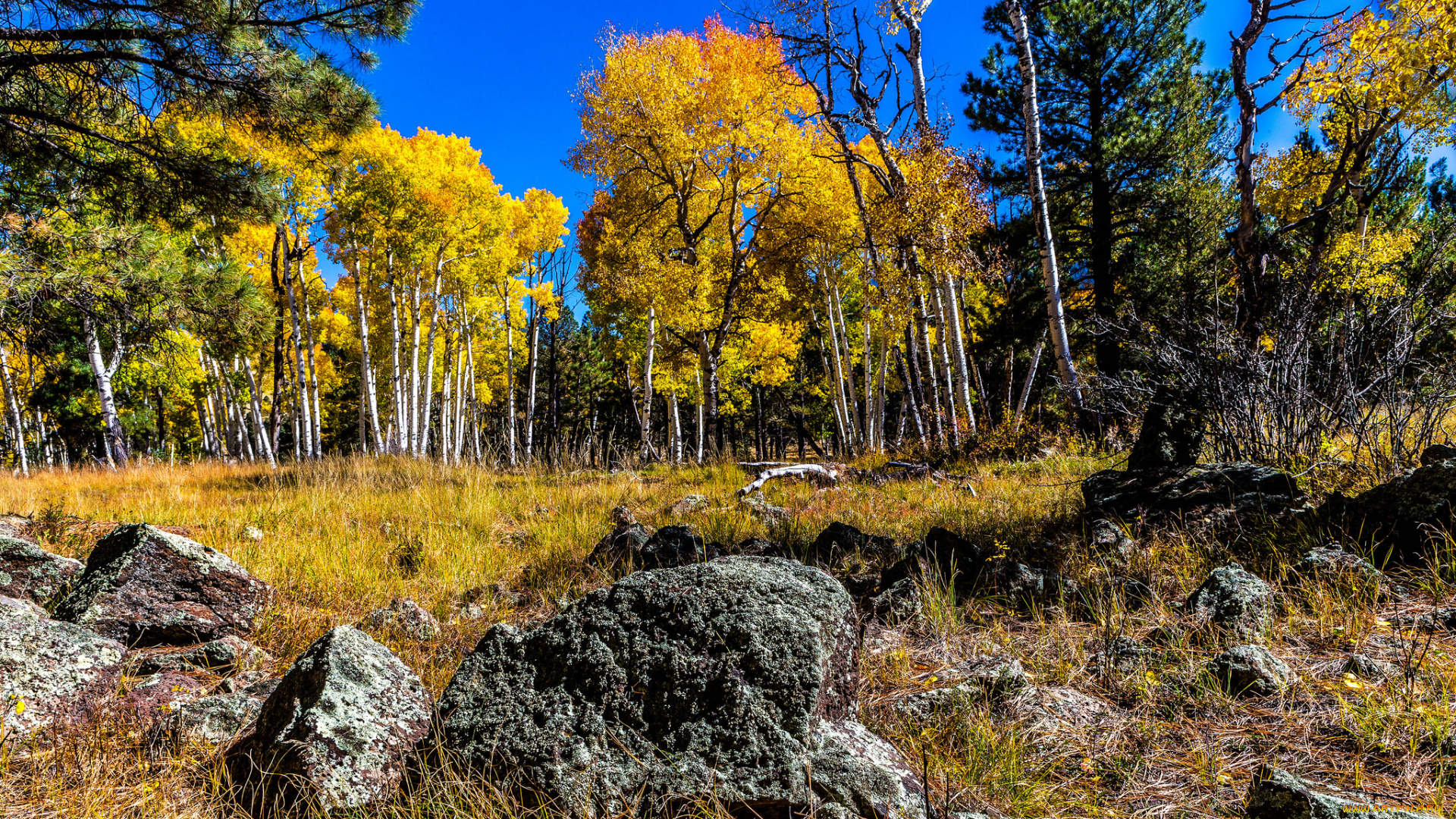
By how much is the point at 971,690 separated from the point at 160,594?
3.28 metres

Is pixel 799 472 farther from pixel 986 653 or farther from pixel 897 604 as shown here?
pixel 986 653

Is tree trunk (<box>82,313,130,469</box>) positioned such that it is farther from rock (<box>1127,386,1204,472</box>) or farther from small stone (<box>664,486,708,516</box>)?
rock (<box>1127,386,1204,472</box>)

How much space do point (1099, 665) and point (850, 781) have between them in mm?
1237

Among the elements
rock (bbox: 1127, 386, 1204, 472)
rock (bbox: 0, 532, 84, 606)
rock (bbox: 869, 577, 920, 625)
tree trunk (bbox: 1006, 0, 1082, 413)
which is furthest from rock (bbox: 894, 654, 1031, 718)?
tree trunk (bbox: 1006, 0, 1082, 413)

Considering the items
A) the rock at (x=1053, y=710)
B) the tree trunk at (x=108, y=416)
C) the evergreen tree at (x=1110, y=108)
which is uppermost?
the evergreen tree at (x=1110, y=108)

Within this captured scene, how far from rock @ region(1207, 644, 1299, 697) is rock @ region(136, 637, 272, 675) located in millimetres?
3556

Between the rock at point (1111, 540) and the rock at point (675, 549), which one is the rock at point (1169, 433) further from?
the rock at point (675, 549)

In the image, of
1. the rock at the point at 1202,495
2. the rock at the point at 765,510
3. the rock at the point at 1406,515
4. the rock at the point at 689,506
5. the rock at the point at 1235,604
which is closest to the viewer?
the rock at the point at 1235,604

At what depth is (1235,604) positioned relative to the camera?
7.38 ft

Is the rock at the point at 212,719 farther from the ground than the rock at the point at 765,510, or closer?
closer

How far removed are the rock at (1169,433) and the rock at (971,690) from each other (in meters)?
2.77

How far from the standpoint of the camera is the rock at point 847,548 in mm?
3592

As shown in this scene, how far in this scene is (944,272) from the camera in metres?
9.06

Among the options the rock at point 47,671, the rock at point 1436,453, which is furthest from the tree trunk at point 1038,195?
the rock at point 47,671
